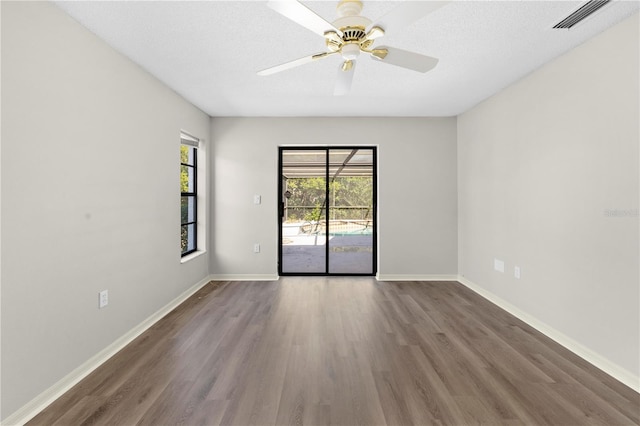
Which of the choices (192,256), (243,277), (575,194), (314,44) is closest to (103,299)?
(192,256)

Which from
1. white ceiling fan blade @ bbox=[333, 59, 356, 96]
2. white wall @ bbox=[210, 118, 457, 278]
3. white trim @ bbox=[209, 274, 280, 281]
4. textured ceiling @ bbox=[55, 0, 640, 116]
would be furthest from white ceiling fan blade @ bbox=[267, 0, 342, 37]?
white trim @ bbox=[209, 274, 280, 281]

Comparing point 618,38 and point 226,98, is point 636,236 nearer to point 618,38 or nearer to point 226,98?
point 618,38

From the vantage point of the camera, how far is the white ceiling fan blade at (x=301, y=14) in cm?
143

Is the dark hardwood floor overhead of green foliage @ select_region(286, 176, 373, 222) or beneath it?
beneath

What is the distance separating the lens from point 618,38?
7.13ft

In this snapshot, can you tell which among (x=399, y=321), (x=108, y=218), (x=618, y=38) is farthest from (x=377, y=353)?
(x=618, y=38)

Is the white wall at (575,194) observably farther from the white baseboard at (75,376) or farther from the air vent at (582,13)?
the white baseboard at (75,376)

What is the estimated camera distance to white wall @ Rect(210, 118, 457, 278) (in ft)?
15.1

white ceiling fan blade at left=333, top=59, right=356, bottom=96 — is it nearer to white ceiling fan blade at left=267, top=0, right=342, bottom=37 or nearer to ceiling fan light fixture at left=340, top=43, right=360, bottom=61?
ceiling fan light fixture at left=340, top=43, right=360, bottom=61

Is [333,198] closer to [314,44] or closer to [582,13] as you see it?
[314,44]

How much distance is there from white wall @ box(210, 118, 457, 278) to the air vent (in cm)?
244

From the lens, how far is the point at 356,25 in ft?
5.43

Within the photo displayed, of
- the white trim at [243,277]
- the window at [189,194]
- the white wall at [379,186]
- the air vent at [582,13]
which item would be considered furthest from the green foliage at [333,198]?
the air vent at [582,13]

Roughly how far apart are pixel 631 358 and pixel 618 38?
2.23m
